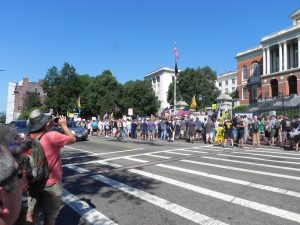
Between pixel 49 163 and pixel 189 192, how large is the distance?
3.87m

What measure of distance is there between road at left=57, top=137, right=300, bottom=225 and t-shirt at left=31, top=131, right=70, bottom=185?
157 centimetres

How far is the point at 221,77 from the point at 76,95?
4519cm

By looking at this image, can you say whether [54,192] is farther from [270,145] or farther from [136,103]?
[136,103]

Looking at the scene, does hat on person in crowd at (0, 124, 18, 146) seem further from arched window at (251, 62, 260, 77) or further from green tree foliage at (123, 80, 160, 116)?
green tree foliage at (123, 80, 160, 116)

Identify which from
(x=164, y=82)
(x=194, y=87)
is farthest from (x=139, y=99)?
(x=164, y=82)

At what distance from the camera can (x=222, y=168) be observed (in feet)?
34.4

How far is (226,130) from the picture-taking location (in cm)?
1845

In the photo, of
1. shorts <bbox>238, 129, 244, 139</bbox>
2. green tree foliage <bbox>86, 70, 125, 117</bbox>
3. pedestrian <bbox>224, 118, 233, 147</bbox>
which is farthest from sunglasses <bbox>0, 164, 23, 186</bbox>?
green tree foliage <bbox>86, 70, 125, 117</bbox>

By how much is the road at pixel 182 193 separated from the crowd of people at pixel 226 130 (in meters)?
7.00

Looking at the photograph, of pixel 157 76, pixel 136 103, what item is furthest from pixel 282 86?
pixel 157 76

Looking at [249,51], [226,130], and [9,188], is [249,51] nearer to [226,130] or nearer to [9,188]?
[226,130]

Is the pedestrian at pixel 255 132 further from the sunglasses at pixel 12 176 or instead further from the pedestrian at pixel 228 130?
the sunglasses at pixel 12 176

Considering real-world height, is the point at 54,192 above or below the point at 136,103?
below

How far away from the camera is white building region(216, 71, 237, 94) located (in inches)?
3875
